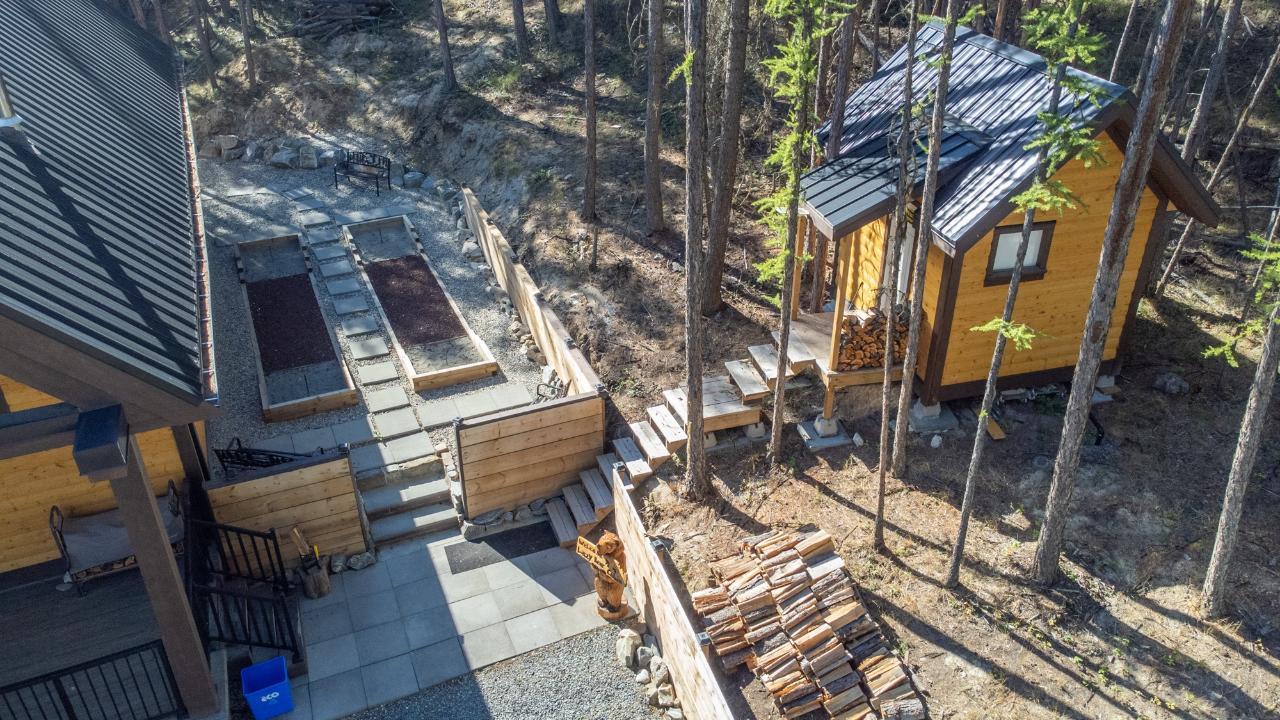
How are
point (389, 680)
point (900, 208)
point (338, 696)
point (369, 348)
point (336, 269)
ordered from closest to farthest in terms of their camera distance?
point (900, 208) → point (338, 696) → point (389, 680) → point (369, 348) → point (336, 269)

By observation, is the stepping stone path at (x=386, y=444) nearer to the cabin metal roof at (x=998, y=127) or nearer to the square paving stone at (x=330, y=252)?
the square paving stone at (x=330, y=252)

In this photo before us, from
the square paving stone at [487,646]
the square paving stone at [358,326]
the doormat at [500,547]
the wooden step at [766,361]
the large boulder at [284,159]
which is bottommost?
the doormat at [500,547]

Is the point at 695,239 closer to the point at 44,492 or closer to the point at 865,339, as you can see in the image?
the point at 865,339

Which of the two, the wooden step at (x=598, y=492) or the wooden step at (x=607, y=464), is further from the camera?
the wooden step at (x=607, y=464)

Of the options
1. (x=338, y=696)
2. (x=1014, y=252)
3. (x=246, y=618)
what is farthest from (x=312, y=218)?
(x=1014, y=252)

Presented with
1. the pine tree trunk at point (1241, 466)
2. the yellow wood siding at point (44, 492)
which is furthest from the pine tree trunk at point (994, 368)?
the yellow wood siding at point (44, 492)

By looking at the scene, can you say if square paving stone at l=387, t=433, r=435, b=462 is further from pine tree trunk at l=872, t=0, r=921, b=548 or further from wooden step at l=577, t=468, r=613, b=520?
pine tree trunk at l=872, t=0, r=921, b=548
